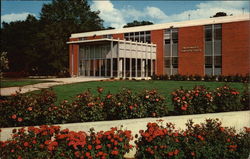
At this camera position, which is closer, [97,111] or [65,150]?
[65,150]

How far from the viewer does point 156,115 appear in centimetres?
729

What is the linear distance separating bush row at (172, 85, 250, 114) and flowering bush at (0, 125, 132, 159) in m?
3.19

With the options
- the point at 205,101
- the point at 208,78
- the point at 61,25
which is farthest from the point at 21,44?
the point at 205,101

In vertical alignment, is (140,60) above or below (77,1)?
below

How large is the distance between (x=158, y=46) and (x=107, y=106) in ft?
105

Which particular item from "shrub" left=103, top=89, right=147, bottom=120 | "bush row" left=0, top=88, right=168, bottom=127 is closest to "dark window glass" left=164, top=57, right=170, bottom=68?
"bush row" left=0, top=88, right=168, bottom=127

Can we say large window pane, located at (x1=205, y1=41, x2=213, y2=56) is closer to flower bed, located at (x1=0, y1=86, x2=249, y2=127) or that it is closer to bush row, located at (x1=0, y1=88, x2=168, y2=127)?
flower bed, located at (x1=0, y1=86, x2=249, y2=127)

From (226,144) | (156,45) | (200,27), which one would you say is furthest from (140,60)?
(226,144)

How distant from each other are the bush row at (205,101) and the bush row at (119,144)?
2.35m

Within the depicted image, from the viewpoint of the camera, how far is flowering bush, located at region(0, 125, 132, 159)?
423 centimetres

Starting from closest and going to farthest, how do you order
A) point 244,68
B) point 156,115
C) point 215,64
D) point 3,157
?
point 3,157 → point 156,115 → point 244,68 → point 215,64

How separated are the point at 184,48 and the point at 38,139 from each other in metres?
32.6

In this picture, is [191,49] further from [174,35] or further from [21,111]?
[21,111]

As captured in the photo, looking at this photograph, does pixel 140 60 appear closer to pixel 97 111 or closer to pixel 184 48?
pixel 184 48
